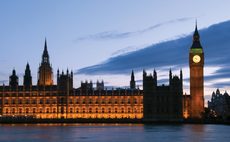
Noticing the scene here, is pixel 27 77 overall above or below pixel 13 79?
above

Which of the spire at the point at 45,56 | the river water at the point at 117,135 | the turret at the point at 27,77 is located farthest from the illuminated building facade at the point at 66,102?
the river water at the point at 117,135

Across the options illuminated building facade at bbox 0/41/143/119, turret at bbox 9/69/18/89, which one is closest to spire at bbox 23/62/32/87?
turret at bbox 9/69/18/89

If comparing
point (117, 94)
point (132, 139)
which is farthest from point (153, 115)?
point (132, 139)

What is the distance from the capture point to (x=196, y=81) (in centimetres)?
14775

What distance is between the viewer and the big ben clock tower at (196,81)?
146 m

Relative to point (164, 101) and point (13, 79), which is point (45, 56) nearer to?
point (13, 79)

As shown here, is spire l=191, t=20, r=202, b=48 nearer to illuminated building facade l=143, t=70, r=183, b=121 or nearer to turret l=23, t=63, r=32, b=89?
illuminated building facade l=143, t=70, r=183, b=121

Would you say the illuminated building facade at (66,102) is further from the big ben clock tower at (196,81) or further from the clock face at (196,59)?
the clock face at (196,59)

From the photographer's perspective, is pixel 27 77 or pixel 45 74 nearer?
pixel 27 77

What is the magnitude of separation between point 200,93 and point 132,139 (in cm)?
7181

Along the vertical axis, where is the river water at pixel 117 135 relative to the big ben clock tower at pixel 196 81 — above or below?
below

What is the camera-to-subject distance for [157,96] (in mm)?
147125

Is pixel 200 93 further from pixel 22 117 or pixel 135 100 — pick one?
pixel 22 117

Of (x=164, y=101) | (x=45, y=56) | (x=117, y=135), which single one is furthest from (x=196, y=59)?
(x=117, y=135)
